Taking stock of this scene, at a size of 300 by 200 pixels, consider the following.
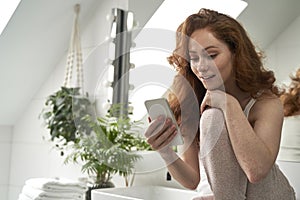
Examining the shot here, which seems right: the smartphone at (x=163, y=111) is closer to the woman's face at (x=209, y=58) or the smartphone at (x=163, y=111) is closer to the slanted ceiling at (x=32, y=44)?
the woman's face at (x=209, y=58)

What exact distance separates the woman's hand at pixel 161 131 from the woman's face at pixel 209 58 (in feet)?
0.43

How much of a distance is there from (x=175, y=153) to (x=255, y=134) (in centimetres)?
24

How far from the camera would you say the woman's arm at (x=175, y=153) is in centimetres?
99

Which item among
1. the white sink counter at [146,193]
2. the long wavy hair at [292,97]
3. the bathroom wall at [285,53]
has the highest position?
the bathroom wall at [285,53]

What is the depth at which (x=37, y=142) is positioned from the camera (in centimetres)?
226

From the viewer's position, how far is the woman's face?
991mm

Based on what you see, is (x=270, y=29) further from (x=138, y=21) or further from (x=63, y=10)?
(x=63, y=10)

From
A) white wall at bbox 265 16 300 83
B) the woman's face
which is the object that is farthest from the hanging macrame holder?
the woman's face

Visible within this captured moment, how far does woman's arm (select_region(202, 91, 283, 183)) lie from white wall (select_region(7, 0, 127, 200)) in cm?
110

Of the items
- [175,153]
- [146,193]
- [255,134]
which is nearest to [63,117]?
[146,193]

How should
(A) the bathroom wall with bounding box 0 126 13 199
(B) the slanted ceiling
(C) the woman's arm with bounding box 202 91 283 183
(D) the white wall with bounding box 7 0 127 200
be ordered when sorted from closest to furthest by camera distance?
1. (C) the woman's arm with bounding box 202 91 283 183
2. (B) the slanted ceiling
3. (D) the white wall with bounding box 7 0 127 200
4. (A) the bathroom wall with bounding box 0 126 13 199

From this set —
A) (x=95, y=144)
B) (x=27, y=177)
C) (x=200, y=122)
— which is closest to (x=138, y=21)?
(x=95, y=144)

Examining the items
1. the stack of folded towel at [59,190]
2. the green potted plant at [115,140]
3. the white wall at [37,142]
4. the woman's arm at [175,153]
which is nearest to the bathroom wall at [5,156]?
the white wall at [37,142]

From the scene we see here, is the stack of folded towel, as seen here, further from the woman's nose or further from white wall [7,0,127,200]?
the woman's nose
